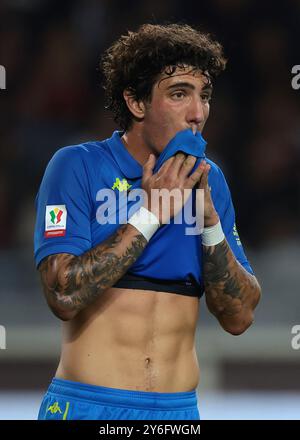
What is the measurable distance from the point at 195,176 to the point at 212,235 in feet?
→ 0.68

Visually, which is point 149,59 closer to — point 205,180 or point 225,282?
point 205,180

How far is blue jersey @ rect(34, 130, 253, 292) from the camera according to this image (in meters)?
2.78

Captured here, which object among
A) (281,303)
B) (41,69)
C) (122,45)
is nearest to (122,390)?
(122,45)

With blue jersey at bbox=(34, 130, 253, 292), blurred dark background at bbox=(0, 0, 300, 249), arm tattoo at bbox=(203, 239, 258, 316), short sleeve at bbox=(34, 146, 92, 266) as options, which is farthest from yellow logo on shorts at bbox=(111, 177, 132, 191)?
blurred dark background at bbox=(0, 0, 300, 249)

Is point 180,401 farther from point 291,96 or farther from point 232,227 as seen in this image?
point 291,96

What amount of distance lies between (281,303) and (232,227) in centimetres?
275

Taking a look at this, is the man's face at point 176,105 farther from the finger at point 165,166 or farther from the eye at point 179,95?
the finger at point 165,166

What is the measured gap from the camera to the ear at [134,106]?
3028 mm

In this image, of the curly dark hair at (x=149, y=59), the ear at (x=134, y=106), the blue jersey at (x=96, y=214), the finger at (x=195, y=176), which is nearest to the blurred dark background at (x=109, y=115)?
the curly dark hair at (x=149, y=59)

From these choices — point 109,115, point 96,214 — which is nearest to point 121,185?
point 96,214

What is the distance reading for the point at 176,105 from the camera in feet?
9.49

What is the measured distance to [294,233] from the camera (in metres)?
6.14

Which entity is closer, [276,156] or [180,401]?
[180,401]

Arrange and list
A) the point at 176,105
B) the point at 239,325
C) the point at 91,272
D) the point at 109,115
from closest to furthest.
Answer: the point at 91,272
the point at 176,105
the point at 239,325
the point at 109,115
